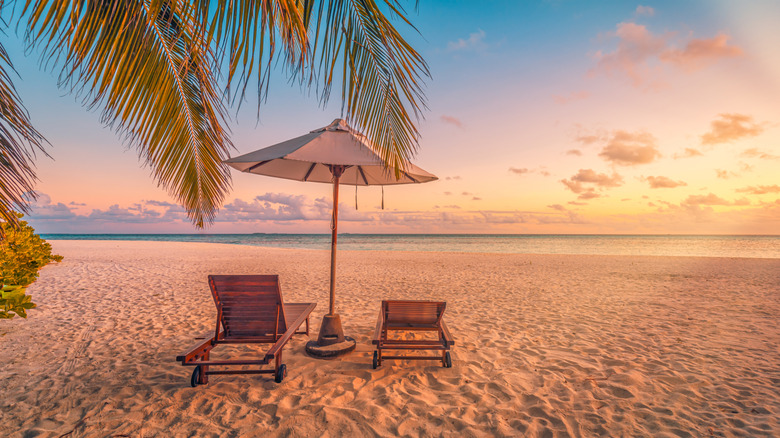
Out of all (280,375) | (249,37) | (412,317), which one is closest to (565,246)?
(412,317)

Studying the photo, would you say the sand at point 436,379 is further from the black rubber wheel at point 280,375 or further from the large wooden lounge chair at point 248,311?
the large wooden lounge chair at point 248,311

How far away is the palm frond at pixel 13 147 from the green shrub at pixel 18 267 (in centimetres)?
21

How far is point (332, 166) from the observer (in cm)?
425

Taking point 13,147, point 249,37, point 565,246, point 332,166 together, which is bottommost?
point 565,246

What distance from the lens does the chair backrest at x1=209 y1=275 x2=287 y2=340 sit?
3.62 m

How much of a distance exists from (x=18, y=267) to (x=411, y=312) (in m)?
9.18

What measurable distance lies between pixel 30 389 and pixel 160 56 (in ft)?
10.6

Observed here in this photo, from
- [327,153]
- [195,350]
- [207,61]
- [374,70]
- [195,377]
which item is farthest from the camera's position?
[327,153]

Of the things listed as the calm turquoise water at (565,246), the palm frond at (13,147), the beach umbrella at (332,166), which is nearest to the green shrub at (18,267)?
the palm frond at (13,147)

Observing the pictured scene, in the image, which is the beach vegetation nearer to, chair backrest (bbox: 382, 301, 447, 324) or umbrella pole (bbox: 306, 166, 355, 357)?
umbrella pole (bbox: 306, 166, 355, 357)

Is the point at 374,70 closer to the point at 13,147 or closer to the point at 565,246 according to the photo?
the point at 13,147

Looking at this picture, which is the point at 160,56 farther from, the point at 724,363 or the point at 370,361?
the point at 724,363

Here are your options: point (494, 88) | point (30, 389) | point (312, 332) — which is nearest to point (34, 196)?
point (30, 389)

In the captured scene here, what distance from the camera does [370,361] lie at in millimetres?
4039
